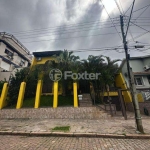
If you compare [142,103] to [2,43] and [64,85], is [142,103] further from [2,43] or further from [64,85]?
[2,43]

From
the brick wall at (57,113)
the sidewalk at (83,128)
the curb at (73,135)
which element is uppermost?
the brick wall at (57,113)

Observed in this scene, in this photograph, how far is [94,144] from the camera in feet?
15.2

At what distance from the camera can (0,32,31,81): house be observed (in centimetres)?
1869

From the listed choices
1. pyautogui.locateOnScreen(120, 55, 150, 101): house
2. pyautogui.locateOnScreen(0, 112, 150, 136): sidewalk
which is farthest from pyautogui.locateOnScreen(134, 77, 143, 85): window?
pyautogui.locateOnScreen(0, 112, 150, 136): sidewalk

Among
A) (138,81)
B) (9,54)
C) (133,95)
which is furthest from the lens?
(9,54)

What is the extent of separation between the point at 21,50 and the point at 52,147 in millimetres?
25544

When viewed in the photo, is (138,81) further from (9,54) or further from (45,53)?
(9,54)

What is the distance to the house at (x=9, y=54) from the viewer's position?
18.7 metres

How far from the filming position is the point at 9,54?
21.0m

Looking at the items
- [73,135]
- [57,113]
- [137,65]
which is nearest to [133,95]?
[73,135]

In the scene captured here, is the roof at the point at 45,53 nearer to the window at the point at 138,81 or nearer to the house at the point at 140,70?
the house at the point at 140,70

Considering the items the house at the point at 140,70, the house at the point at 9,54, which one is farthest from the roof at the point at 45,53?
the house at the point at 140,70

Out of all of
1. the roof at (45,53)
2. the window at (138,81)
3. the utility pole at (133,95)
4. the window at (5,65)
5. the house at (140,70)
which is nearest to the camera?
the utility pole at (133,95)

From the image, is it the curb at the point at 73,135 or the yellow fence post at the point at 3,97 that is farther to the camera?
the yellow fence post at the point at 3,97
